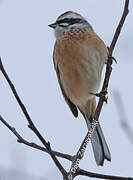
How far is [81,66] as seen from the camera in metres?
4.20

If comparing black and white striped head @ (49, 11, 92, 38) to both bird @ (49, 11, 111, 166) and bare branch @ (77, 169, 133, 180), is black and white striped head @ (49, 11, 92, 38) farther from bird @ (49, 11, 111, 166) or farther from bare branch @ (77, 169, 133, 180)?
bare branch @ (77, 169, 133, 180)

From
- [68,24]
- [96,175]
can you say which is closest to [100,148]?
[96,175]

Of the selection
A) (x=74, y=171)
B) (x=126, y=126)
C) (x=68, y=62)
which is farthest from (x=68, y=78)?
(x=74, y=171)

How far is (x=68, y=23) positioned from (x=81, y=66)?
0.85m

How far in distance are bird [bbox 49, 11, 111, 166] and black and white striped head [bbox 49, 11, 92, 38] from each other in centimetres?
2

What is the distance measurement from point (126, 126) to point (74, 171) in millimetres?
495

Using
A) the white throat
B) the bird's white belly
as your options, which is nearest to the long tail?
the bird's white belly

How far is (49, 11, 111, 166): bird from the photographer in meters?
4.18

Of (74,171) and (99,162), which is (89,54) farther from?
(74,171)

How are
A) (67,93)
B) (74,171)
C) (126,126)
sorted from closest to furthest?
(74,171) < (126,126) < (67,93)

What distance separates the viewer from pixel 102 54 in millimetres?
4184

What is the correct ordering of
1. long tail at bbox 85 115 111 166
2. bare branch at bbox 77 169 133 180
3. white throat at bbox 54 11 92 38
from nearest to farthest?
bare branch at bbox 77 169 133 180 < long tail at bbox 85 115 111 166 < white throat at bbox 54 11 92 38

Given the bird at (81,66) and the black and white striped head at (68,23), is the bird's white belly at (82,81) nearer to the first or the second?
the bird at (81,66)

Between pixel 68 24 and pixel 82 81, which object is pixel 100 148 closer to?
pixel 82 81
